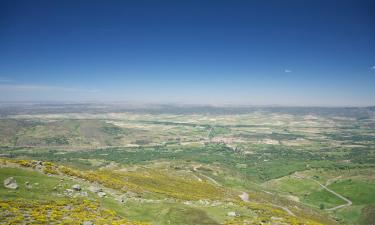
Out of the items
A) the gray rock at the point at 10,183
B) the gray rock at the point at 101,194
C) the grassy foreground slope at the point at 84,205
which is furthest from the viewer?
the gray rock at the point at 101,194

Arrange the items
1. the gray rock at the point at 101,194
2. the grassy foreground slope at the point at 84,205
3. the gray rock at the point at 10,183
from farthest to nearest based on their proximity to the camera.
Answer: the gray rock at the point at 101,194, the gray rock at the point at 10,183, the grassy foreground slope at the point at 84,205

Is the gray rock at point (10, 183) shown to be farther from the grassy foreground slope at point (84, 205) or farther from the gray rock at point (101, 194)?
the gray rock at point (101, 194)

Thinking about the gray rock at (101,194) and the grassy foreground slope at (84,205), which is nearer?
the grassy foreground slope at (84,205)

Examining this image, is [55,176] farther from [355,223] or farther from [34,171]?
[355,223]

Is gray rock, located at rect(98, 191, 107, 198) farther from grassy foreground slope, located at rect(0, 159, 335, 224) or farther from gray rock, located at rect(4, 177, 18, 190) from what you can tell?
gray rock, located at rect(4, 177, 18, 190)

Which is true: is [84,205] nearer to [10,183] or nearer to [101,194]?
[101,194]

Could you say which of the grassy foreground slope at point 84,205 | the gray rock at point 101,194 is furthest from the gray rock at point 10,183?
the gray rock at point 101,194

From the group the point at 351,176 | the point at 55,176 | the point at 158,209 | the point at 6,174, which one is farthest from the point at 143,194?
the point at 351,176

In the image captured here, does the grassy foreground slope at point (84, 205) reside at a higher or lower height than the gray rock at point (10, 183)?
lower

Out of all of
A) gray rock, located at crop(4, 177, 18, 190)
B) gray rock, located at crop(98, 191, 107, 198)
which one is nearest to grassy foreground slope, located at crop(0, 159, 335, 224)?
gray rock, located at crop(98, 191, 107, 198)
